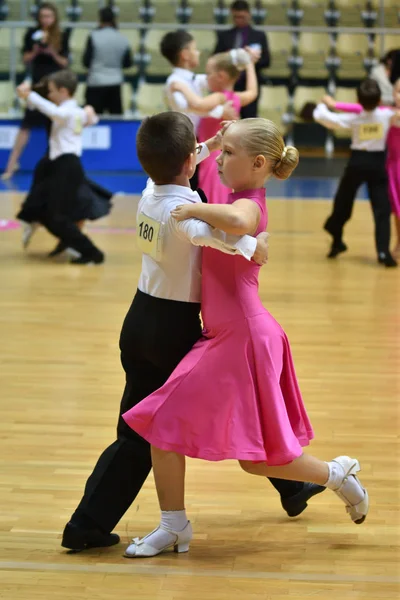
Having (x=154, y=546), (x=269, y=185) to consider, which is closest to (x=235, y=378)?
(x=154, y=546)

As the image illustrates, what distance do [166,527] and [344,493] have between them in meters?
0.54

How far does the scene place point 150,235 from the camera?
2900 mm

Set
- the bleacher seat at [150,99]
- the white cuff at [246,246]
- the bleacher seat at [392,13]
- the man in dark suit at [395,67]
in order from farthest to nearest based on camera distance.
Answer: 1. the bleacher seat at [392,13]
2. the bleacher seat at [150,99]
3. the man in dark suit at [395,67]
4. the white cuff at [246,246]

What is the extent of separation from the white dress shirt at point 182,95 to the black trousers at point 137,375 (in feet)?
13.3

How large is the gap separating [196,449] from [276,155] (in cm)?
86

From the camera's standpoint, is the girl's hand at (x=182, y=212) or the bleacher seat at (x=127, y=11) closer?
the girl's hand at (x=182, y=212)

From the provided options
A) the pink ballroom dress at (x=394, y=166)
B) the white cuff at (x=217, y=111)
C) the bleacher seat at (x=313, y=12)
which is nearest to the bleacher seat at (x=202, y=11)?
the bleacher seat at (x=313, y=12)

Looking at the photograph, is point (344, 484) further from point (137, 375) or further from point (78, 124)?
point (78, 124)

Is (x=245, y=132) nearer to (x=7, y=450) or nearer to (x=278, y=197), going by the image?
(x=7, y=450)

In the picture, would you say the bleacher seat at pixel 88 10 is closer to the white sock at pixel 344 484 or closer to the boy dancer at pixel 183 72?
the boy dancer at pixel 183 72

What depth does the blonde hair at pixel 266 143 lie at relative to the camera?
2865 millimetres

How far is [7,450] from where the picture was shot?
388cm

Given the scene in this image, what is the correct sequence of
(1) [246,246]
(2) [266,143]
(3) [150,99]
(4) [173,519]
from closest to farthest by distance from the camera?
(1) [246,246], (2) [266,143], (4) [173,519], (3) [150,99]

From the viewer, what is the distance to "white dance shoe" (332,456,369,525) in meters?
3.04
